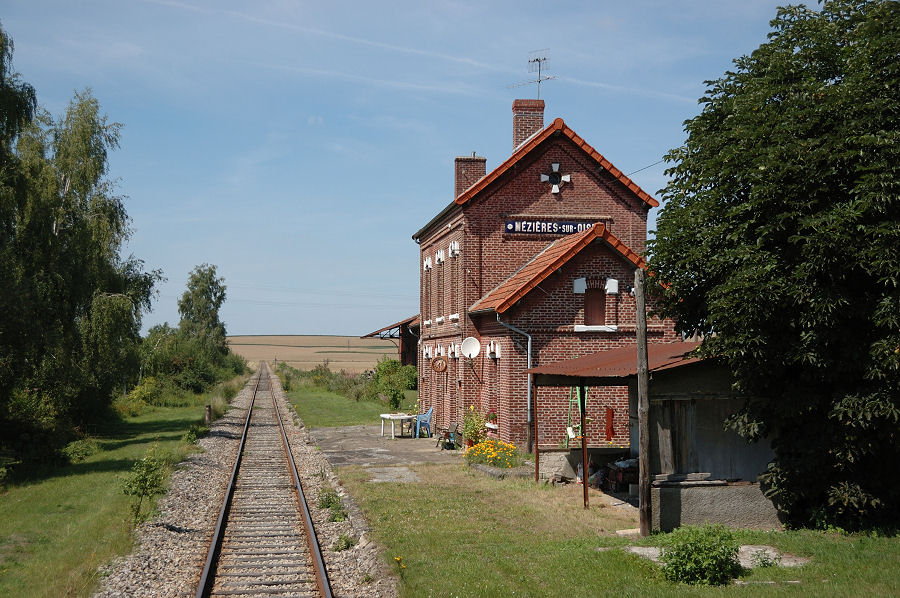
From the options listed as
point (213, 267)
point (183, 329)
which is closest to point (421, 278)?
point (183, 329)

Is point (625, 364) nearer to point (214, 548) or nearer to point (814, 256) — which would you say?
point (814, 256)

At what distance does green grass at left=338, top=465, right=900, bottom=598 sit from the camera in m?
8.54

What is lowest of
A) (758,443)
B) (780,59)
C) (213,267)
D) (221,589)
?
(221,589)

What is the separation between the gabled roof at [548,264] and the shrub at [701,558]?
11269mm

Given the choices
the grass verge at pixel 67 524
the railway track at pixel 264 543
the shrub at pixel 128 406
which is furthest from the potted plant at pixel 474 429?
the shrub at pixel 128 406

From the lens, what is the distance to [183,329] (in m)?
84.4

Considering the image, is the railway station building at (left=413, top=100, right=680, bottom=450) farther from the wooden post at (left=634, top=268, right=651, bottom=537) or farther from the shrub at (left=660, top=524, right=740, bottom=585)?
the shrub at (left=660, top=524, right=740, bottom=585)

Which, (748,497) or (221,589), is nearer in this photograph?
(221,589)

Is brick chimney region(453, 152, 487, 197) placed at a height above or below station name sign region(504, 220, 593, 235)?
above

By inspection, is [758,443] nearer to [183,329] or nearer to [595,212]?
[595,212]

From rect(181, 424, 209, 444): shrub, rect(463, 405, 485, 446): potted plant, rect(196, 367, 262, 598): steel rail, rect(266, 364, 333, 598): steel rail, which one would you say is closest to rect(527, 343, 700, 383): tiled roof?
rect(463, 405, 485, 446): potted plant

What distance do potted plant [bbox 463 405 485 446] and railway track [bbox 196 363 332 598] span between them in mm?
4765

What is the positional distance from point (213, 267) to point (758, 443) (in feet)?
283

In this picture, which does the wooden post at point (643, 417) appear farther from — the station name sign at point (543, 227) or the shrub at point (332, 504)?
the station name sign at point (543, 227)
